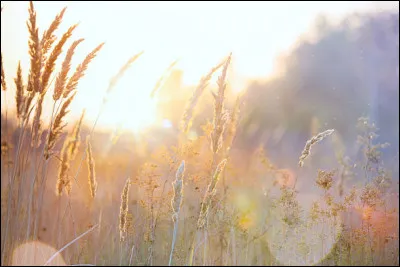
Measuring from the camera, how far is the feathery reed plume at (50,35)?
275 centimetres

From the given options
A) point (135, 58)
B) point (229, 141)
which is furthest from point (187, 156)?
point (135, 58)

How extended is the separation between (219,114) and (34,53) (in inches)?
40.9

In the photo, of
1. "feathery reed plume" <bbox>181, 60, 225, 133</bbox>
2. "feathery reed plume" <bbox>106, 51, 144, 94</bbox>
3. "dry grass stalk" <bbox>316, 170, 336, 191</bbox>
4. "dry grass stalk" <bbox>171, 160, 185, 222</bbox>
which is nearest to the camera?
"dry grass stalk" <bbox>171, 160, 185, 222</bbox>

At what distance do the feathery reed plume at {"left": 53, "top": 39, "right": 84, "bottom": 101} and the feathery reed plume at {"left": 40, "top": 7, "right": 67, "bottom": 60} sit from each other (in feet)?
0.35

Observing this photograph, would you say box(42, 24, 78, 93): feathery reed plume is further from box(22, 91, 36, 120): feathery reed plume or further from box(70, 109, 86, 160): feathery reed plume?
box(70, 109, 86, 160): feathery reed plume

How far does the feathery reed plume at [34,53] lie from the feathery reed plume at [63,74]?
103 millimetres

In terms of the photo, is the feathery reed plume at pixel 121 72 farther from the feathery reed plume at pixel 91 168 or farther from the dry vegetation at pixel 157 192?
the feathery reed plume at pixel 91 168

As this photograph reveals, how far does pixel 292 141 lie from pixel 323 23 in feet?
16.0

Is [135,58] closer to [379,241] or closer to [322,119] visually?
[379,241]

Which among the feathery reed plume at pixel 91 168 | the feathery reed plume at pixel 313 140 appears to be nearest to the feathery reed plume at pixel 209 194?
the feathery reed plume at pixel 313 140

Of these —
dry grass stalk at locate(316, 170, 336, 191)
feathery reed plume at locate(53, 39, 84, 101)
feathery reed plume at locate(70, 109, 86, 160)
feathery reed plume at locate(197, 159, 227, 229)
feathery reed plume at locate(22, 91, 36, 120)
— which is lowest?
feathery reed plume at locate(197, 159, 227, 229)

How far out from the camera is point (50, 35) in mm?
2793

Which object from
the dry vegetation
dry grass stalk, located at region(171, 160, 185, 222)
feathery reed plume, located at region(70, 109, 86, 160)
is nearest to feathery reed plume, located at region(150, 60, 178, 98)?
the dry vegetation

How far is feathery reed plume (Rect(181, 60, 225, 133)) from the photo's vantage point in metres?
3.24
